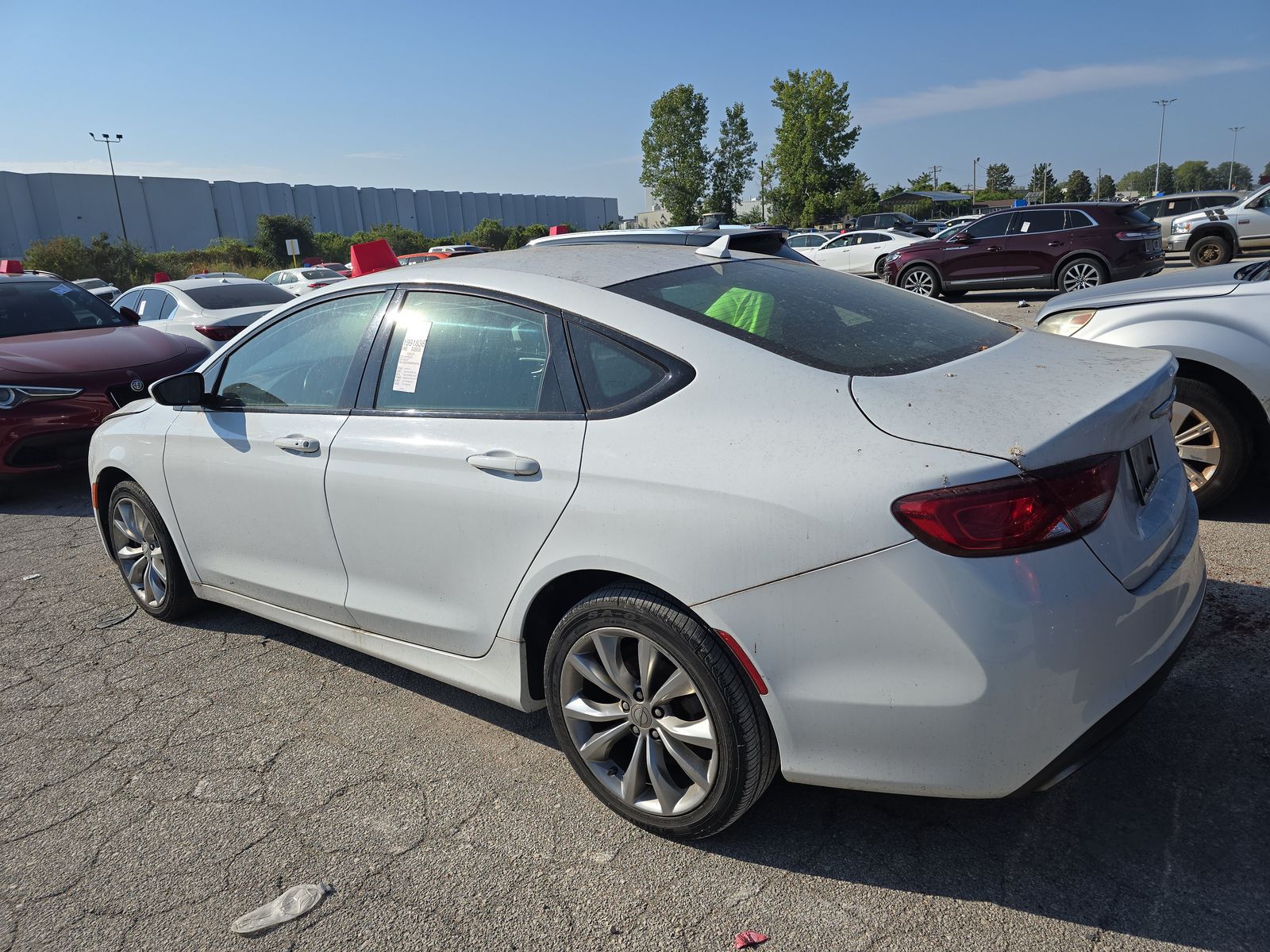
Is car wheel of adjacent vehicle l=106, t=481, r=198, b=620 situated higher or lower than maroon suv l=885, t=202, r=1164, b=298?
lower

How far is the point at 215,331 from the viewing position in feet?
32.1

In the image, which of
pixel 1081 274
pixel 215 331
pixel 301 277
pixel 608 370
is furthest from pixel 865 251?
pixel 608 370

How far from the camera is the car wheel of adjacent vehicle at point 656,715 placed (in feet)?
7.34


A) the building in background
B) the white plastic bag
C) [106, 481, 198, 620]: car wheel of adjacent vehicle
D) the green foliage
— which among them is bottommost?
the white plastic bag

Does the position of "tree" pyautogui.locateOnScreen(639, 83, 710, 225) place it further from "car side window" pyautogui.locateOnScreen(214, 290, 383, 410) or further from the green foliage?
"car side window" pyautogui.locateOnScreen(214, 290, 383, 410)

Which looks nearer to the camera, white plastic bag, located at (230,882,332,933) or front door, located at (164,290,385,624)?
white plastic bag, located at (230,882,332,933)

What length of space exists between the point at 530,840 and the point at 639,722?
496 millimetres

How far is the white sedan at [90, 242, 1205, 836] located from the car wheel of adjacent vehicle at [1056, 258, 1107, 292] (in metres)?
12.8

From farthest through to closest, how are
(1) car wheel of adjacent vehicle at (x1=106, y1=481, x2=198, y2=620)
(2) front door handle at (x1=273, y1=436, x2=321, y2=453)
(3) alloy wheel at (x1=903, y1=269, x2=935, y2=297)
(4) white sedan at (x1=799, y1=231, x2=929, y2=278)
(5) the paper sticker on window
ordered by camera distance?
(4) white sedan at (x1=799, y1=231, x2=929, y2=278) → (3) alloy wheel at (x1=903, y1=269, x2=935, y2=297) → (1) car wheel of adjacent vehicle at (x1=106, y1=481, x2=198, y2=620) → (2) front door handle at (x1=273, y1=436, x2=321, y2=453) → (5) the paper sticker on window

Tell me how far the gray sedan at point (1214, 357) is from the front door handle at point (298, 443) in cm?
388

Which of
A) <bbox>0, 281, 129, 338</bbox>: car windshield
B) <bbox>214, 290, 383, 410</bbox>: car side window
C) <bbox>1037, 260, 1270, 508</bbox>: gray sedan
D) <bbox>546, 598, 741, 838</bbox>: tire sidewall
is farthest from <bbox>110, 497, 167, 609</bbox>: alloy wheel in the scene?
<bbox>1037, 260, 1270, 508</bbox>: gray sedan

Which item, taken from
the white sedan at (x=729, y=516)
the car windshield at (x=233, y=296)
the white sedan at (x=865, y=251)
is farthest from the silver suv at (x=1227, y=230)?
the white sedan at (x=729, y=516)

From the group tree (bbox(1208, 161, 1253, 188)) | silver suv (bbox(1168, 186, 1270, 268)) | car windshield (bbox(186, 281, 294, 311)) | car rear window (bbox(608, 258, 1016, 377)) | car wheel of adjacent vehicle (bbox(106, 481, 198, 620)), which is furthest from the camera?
tree (bbox(1208, 161, 1253, 188))

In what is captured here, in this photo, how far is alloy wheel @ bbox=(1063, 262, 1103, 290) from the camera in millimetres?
14180
